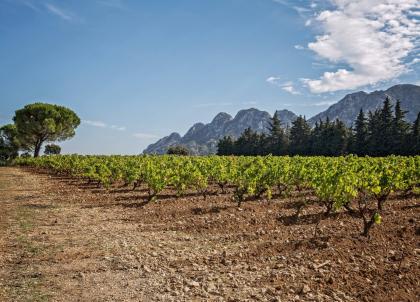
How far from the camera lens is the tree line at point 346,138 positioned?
52438 mm

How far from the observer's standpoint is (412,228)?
1067cm

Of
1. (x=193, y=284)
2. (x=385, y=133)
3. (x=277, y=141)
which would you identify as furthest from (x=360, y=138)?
(x=193, y=284)

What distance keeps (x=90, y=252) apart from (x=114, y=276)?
201cm

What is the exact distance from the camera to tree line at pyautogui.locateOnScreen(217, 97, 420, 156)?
5244 centimetres

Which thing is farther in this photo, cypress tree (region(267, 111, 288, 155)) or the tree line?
cypress tree (region(267, 111, 288, 155))

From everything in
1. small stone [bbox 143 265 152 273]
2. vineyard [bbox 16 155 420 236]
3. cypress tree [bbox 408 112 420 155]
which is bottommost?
small stone [bbox 143 265 152 273]

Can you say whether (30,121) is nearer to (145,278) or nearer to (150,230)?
(150,230)

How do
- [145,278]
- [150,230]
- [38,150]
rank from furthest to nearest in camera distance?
[38,150] → [150,230] → [145,278]

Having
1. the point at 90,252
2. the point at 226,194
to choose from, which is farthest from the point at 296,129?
the point at 90,252

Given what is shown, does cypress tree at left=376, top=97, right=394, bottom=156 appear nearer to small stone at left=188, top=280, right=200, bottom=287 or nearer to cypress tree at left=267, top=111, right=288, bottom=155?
cypress tree at left=267, top=111, right=288, bottom=155

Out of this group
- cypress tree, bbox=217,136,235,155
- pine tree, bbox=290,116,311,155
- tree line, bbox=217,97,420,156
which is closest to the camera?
tree line, bbox=217,97,420,156

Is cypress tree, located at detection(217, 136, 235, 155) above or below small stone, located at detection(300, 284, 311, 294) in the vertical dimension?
above

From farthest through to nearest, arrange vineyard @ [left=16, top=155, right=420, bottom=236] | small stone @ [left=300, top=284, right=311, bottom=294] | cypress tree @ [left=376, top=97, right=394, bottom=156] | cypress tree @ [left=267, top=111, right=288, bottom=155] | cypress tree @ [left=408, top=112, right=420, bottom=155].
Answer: cypress tree @ [left=267, top=111, right=288, bottom=155] < cypress tree @ [left=376, top=97, right=394, bottom=156] < cypress tree @ [left=408, top=112, right=420, bottom=155] < vineyard @ [left=16, top=155, right=420, bottom=236] < small stone @ [left=300, top=284, right=311, bottom=294]

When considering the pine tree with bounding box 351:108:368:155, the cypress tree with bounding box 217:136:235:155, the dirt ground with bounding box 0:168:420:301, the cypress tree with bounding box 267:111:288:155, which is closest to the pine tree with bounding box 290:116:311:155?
the cypress tree with bounding box 267:111:288:155
